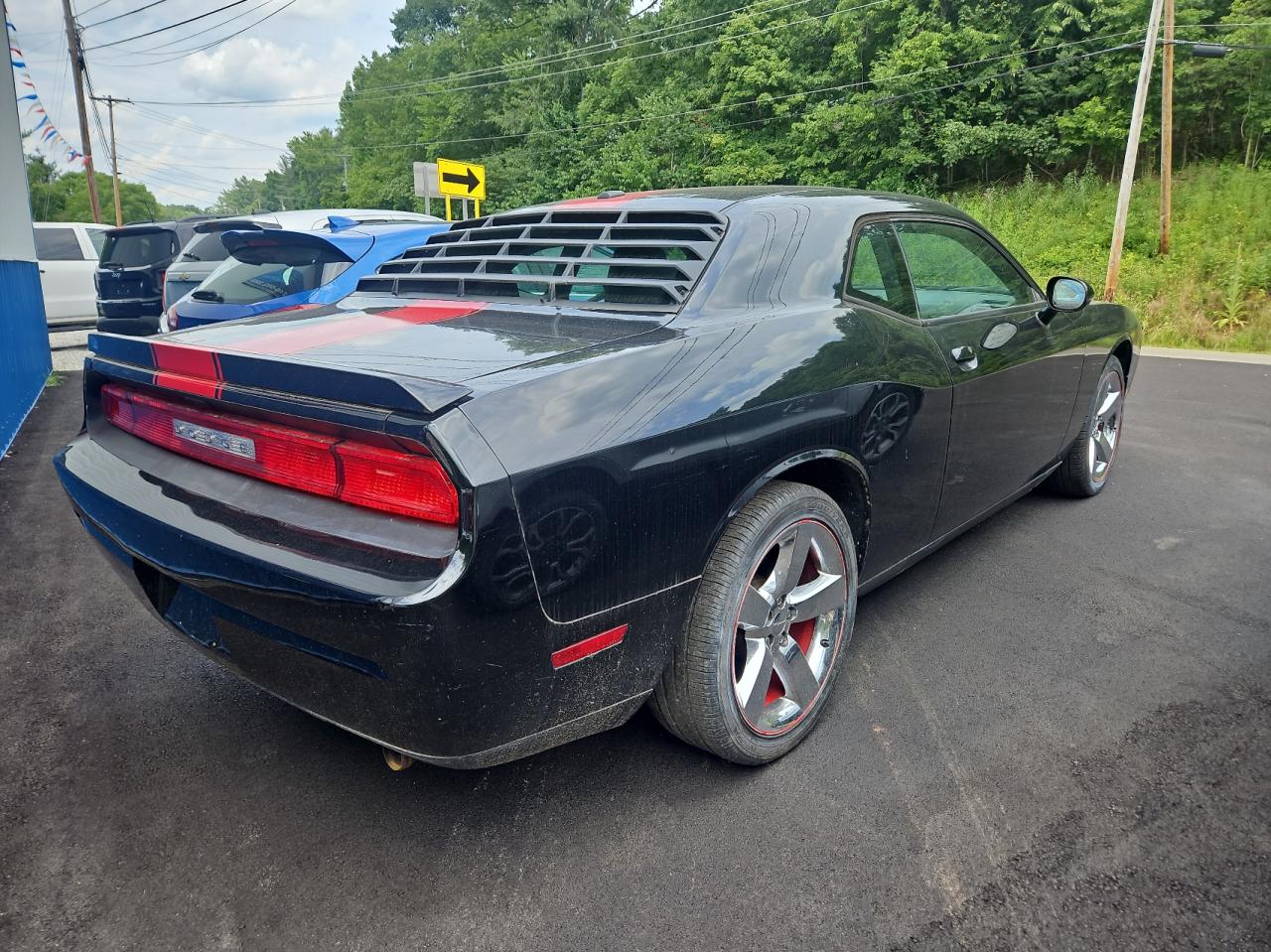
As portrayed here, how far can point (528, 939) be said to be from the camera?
173 centimetres

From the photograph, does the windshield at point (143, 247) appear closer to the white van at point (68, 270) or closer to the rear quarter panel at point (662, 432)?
the white van at point (68, 270)

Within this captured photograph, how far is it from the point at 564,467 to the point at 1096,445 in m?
3.95

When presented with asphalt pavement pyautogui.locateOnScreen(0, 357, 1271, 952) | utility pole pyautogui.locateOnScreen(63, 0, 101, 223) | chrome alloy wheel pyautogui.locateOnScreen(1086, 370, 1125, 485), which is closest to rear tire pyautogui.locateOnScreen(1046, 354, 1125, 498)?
chrome alloy wheel pyautogui.locateOnScreen(1086, 370, 1125, 485)

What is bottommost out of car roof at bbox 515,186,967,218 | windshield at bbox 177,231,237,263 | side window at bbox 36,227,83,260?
car roof at bbox 515,186,967,218

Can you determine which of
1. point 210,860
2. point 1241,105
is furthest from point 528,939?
point 1241,105

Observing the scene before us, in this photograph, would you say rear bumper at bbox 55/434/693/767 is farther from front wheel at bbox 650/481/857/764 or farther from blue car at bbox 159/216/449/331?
blue car at bbox 159/216/449/331

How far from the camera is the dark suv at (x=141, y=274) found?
9.38m

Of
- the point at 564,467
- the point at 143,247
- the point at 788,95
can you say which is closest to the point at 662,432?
the point at 564,467

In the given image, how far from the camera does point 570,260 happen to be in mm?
2629

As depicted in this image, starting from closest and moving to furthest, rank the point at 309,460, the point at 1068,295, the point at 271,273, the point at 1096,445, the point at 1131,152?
the point at 309,460
the point at 1068,295
the point at 1096,445
the point at 271,273
the point at 1131,152

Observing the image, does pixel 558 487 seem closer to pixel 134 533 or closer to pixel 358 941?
pixel 358 941

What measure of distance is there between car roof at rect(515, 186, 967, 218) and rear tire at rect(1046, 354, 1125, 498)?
176cm

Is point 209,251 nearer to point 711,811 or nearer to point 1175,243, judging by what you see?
point 711,811

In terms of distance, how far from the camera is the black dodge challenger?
5.35 ft
